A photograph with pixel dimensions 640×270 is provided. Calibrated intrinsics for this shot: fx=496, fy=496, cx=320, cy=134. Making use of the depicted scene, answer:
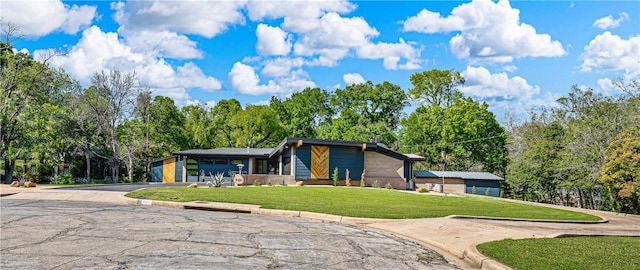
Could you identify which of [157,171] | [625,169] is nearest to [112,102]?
[157,171]

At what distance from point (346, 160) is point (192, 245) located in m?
28.4

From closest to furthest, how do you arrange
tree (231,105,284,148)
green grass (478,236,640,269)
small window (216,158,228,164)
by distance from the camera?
green grass (478,236,640,269) < small window (216,158,228,164) < tree (231,105,284,148)

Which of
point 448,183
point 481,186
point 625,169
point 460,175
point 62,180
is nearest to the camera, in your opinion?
point 625,169

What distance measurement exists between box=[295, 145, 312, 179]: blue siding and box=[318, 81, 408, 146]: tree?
838 inches

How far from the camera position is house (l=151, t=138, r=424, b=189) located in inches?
1373

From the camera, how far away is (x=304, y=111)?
2554 inches

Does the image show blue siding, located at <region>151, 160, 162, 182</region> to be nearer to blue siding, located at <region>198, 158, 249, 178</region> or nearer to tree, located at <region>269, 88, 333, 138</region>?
blue siding, located at <region>198, 158, 249, 178</region>

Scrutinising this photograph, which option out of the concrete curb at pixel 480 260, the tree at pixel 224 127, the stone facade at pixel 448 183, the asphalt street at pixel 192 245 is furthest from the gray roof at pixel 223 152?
the concrete curb at pixel 480 260

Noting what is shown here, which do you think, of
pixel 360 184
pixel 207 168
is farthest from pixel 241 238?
pixel 207 168

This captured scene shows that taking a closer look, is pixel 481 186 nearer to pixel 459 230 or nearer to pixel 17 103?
pixel 459 230

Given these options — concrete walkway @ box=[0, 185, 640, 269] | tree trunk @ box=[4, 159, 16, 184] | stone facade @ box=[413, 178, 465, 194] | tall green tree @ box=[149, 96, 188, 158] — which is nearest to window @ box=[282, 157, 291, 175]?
stone facade @ box=[413, 178, 465, 194]

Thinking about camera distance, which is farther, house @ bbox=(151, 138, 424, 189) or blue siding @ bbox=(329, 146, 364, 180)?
blue siding @ bbox=(329, 146, 364, 180)

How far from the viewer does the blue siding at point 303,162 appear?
34812 millimetres

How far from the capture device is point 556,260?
7.72 m
